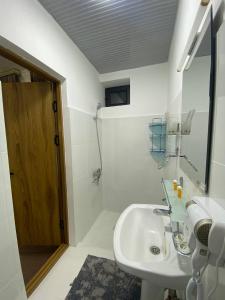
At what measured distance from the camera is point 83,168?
6.31 ft

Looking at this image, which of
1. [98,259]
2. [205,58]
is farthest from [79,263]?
[205,58]

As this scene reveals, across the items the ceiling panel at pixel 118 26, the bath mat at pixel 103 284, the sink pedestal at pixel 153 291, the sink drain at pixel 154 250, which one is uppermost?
the ceiling panel at pixel 118 26

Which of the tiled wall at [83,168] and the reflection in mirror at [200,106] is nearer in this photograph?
the reflection in mirror at [200,106]

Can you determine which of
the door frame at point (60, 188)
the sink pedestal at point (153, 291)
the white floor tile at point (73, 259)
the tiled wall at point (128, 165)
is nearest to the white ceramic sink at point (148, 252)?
the sink pedestal at point (153, 291)

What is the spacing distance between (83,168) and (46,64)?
1.18m

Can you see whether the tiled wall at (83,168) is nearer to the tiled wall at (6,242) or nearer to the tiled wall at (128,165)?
the tiled wall at (128,165)

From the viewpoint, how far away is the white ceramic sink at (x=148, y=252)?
25.4 inches

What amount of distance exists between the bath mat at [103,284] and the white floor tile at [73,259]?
8cm

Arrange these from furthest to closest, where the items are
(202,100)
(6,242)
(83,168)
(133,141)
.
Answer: (133,141), (83,168), (6,242), (202,100)

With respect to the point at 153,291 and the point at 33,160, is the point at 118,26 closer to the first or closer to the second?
the point at 33,160

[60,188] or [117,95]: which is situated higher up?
[117,95]

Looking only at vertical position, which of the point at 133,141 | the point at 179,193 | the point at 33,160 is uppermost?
the point at 133,141

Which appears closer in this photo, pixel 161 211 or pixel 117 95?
pixel 161 211

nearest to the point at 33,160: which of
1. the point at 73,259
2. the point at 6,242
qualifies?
the point at 6,242
